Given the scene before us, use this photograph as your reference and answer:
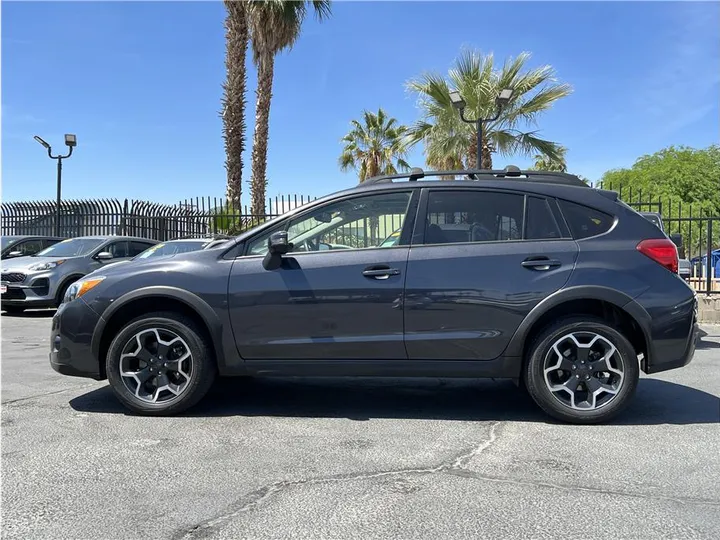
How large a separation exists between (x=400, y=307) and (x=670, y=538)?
2.11 meters

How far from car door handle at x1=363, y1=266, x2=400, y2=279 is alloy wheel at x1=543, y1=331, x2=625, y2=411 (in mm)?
1198

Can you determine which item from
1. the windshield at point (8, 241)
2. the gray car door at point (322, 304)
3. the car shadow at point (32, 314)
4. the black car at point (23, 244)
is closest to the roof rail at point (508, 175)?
the gray car door at point (322, 304)

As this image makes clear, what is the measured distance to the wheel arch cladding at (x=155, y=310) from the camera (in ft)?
14.1

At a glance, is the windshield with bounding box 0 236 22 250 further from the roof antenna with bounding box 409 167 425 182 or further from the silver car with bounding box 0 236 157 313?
the roof antenna with bounding box 409 167 425 182

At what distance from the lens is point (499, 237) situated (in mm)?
4328

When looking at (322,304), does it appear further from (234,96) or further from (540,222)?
(234,96)

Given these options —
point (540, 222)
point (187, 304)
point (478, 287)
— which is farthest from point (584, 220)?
point (187, 304)

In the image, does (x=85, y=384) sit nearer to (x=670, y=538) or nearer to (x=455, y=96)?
(x=670, y=538)

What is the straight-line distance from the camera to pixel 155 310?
4.48m

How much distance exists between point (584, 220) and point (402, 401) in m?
1.97

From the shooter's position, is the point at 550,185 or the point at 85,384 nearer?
the point at 550,185

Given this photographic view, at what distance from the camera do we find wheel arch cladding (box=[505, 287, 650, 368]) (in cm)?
410

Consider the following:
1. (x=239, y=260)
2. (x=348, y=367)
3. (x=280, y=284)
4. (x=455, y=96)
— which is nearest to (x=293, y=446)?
(x=348, y=367)

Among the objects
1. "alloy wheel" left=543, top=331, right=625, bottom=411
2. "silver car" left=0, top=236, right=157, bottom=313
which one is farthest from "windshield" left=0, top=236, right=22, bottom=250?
"alloy wheel" left=543, top=331, right=625, bottom=411
